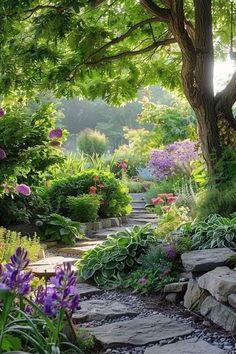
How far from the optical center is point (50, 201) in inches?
313

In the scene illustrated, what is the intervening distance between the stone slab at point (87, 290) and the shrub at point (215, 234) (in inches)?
35.3

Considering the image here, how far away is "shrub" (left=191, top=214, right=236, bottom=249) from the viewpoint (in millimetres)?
4164

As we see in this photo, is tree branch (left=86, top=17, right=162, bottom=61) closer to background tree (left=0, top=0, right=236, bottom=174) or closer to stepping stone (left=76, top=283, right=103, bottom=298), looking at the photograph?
background tree (left=0, top=0, right=236, bottom=174)

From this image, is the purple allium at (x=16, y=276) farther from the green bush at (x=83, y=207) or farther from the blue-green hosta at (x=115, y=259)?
the green bush at (x=83, y=207)

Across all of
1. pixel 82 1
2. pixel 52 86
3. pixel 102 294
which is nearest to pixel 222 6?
pixel 52 86

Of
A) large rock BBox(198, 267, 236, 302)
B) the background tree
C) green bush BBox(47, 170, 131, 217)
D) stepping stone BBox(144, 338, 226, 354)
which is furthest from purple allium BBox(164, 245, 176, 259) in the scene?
green bush BBox(47, 170, 131, 217)

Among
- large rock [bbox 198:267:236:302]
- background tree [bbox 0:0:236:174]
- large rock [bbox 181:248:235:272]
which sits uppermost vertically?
background tree [bbox 0:0:236:174]

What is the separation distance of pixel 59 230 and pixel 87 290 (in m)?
2.67

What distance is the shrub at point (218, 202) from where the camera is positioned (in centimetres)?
518

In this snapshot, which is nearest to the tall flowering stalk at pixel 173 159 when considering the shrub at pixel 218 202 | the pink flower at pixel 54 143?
the shrub at pixel 218 202

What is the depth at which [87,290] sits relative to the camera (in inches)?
165

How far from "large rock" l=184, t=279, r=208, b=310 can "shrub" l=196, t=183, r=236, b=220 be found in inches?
68.3

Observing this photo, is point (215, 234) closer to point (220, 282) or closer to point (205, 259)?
point (205, 259)

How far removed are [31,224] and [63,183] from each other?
4.48ft
